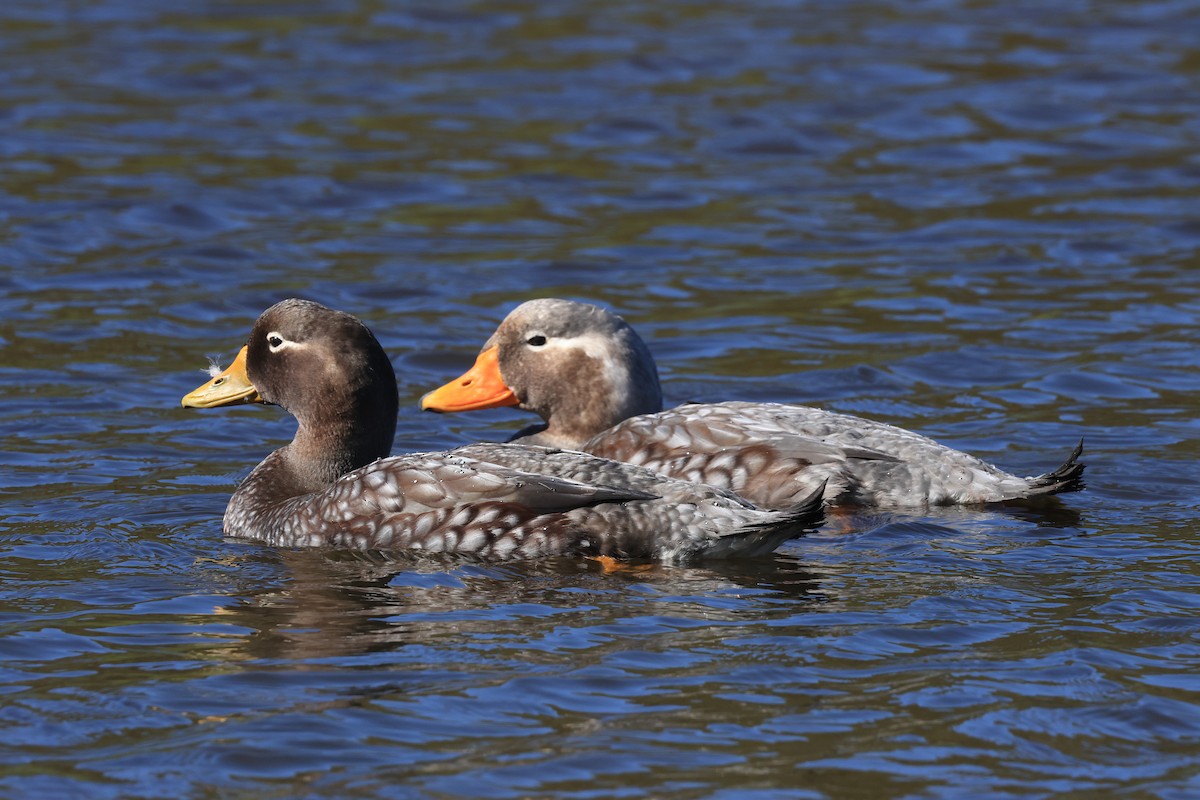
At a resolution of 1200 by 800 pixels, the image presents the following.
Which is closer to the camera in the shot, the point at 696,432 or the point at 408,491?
the point at 408,491

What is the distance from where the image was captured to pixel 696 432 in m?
9.71

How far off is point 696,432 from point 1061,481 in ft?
5.73

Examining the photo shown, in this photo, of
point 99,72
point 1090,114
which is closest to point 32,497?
point 99,72

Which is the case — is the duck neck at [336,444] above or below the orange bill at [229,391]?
below

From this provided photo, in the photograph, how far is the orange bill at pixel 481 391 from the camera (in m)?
10.7

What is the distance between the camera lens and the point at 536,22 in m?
21.6

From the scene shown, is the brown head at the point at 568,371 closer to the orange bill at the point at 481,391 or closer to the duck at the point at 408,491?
the orange bill at the point at 481,391

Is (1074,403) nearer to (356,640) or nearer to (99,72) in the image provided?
(356,640)

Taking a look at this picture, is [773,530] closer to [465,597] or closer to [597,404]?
[465,597]

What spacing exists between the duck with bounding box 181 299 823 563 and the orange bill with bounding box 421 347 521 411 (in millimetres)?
1020

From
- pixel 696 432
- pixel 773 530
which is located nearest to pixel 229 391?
pixel 696 432

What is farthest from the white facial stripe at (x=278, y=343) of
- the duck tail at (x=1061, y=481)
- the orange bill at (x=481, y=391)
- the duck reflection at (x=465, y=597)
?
the duck tail at (x=1061, y=481)

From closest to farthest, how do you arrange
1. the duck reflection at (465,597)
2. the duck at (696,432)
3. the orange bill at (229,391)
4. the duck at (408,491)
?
the duck reflection at (465,597) → the duck at (408,491) → the duck at (696,432) → the orange bill at (229,391)

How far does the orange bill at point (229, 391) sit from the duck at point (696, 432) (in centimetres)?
125
